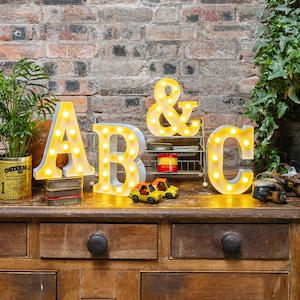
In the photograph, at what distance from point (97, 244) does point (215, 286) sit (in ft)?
1.38

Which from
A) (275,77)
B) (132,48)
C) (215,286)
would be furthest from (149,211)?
(132,48)

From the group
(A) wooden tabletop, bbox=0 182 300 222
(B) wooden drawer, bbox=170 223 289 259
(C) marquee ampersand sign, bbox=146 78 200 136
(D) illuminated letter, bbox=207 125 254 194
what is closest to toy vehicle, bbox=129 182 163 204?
(A) wooden tabletop, bbox=0 182 300 222

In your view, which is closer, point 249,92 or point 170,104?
point 170,104

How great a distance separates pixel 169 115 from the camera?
1.92m

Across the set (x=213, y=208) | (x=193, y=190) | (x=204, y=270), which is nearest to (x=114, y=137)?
(x=193, y=190)

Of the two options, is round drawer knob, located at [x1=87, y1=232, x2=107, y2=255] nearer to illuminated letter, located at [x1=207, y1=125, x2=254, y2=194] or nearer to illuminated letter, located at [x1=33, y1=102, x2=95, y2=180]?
illuminated letter, located at [x1=33, y1=102, x2=95, y2=180]

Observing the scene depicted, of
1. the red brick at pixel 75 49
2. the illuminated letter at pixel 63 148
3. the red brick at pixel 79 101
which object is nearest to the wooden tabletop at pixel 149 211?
the illuminated letter at pixel 63 148

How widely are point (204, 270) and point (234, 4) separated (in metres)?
1.22

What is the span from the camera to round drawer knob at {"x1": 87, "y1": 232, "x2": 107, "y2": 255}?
4.96ft

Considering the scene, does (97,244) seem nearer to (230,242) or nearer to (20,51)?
(230,242)

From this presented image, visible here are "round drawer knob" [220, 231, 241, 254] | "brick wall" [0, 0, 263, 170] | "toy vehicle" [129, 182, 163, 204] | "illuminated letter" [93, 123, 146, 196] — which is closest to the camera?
"round drawer knob" [220, 231, 241, 254]

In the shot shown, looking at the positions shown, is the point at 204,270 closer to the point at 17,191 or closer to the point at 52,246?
the point at 52,246

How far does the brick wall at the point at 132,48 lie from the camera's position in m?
2.09

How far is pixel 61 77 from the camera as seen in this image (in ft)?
6.91
